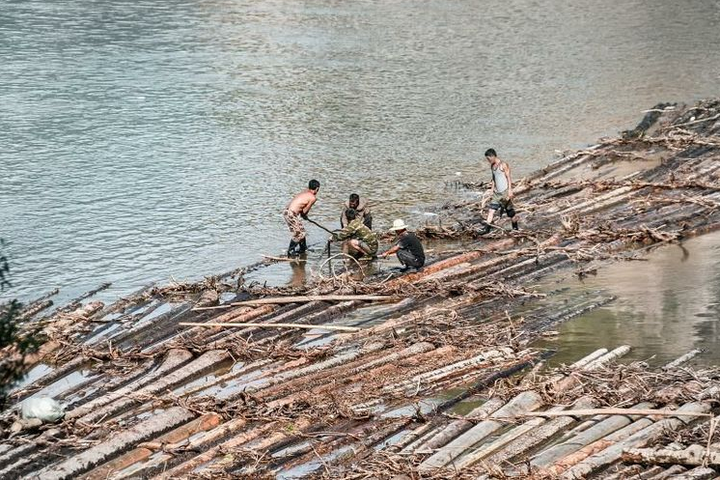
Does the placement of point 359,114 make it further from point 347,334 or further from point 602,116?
point 347,334

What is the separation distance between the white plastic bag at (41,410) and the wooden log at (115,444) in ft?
3.02

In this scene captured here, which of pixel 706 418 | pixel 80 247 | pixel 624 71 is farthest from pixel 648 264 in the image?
pixel 624 71

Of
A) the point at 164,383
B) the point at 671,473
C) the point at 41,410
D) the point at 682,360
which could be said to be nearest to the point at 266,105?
the point at 164,383

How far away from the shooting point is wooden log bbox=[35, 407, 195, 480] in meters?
15.1

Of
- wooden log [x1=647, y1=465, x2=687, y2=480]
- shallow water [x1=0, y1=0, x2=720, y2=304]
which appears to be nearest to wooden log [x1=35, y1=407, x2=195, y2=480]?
wooden log [x1=647, y1=465, x2=687, y2=480]

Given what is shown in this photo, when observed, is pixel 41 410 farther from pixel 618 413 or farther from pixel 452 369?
pixel 618 413

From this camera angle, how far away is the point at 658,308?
2117 cm

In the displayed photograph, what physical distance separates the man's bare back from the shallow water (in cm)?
188

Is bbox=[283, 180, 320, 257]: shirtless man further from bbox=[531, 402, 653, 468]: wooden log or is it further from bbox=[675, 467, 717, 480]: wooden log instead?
bbox=[675, 467, 717, 480]: wooden log

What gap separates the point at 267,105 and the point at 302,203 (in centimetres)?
1704

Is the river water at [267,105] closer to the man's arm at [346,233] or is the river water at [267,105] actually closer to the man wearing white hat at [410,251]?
the man's arm at [346,233]

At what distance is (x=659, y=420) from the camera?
15.4 meters

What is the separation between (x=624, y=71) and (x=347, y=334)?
31.1 meters

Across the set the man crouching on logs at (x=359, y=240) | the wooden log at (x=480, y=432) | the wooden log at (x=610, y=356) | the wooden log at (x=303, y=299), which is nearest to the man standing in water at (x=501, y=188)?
the man crouching on logs at (x=359, y=240)
